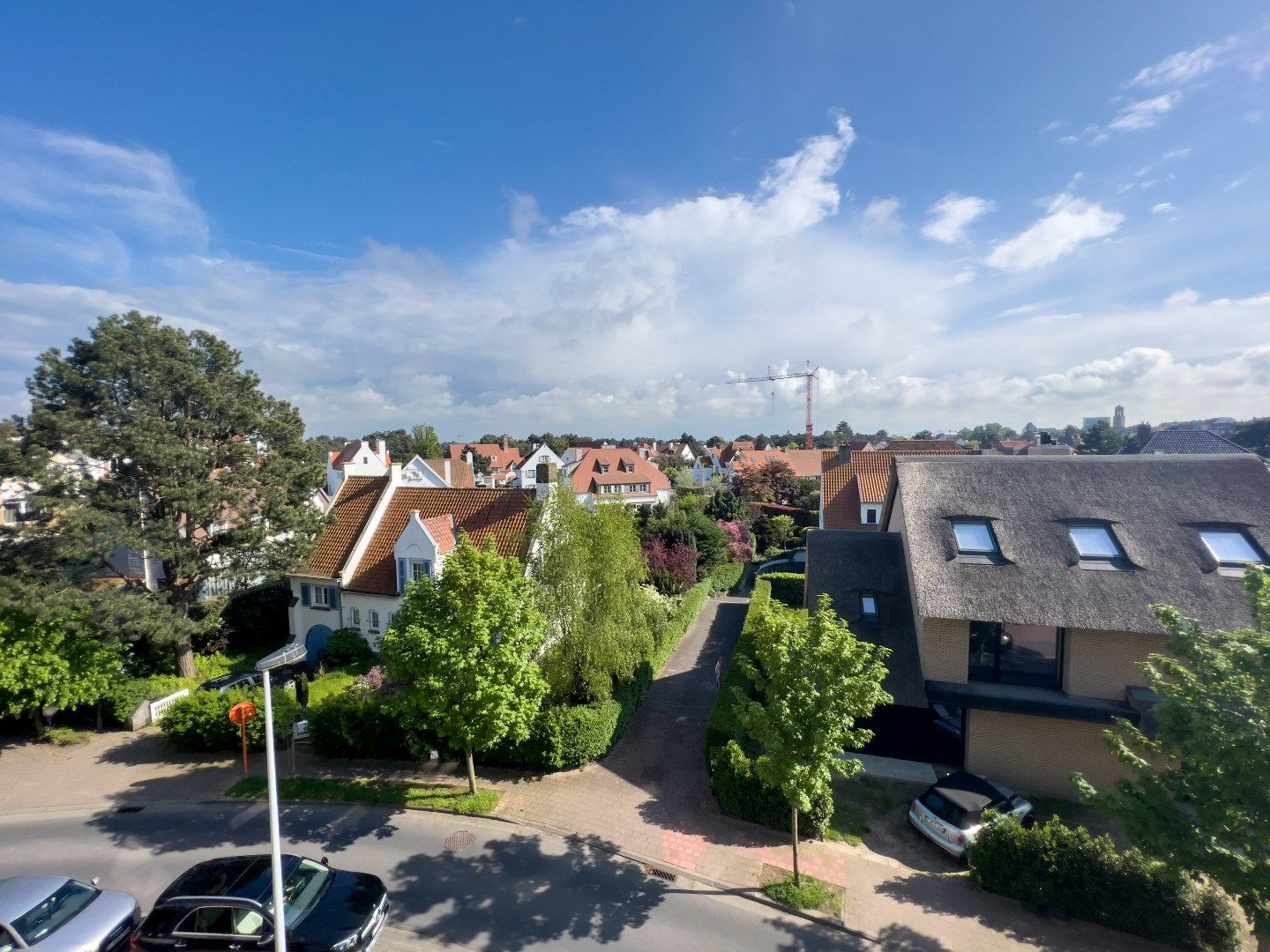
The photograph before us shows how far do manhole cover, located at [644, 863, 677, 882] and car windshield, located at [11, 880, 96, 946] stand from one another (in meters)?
11.4

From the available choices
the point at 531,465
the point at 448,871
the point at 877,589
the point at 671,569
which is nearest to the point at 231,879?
the point at 448,871

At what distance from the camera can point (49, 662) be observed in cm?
1766

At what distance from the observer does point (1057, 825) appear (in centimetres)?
1110

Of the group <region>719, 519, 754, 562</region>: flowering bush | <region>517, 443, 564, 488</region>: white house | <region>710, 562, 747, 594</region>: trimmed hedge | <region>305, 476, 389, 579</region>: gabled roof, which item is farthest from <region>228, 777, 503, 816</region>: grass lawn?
<region>517, 443, 564, 488</region>: white house

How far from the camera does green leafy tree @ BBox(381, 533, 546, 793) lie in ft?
43.8

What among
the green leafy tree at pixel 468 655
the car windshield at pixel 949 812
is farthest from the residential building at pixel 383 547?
the car windshield at pixel 949 812

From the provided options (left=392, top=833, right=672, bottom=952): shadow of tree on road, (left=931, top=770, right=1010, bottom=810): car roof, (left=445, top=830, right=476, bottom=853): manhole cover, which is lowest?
(left=392, top=833, right=672, bottom=952): shadow of tree on road

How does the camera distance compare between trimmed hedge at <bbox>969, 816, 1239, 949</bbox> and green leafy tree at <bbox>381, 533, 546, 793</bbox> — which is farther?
green leafy tree at <bbox>381, 533, 546, 793</bbox>

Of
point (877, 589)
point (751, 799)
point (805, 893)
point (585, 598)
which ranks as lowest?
point (805, 893)

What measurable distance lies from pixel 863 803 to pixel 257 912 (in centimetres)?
1399

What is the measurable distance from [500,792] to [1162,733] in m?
14.9

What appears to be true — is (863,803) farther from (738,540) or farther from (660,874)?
(738,540)

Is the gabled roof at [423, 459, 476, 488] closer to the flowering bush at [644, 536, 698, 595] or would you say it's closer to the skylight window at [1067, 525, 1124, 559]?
the flowering bush at [644, 536, 698, 595]

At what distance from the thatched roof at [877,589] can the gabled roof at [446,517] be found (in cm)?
1199
